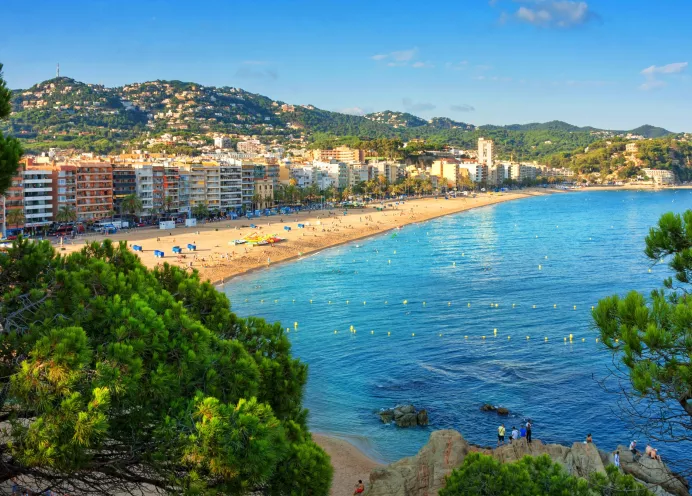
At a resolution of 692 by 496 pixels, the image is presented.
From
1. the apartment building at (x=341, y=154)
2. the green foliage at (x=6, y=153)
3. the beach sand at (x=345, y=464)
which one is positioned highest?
the apartment building at (x=341, y=154)

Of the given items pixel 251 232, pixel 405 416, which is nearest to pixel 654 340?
pixel 405 416

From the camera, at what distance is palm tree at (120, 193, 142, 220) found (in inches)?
3078

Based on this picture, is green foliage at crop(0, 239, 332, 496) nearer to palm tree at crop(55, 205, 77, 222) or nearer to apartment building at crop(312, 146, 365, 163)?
palm tree at crop(55, 205, 77, 222)

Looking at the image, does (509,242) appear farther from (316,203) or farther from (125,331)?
(125,331)

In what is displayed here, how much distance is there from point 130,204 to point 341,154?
10479 centimetres

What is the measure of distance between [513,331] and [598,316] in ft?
86.2

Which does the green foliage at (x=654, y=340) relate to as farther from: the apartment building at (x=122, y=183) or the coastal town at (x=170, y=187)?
the apartment building at (x=122, y=183)

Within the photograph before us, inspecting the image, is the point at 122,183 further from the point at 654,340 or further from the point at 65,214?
the point at 654,340

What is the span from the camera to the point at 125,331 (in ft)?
28.1

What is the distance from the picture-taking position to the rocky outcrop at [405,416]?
2309cm

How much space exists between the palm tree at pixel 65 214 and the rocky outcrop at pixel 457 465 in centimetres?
5916

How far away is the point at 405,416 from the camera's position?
23.2 meters

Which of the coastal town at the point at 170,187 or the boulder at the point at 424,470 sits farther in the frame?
the coastal town at the point at 170,187

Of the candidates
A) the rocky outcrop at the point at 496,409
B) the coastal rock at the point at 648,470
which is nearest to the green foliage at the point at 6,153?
the coastal rock at the point at 648,470
